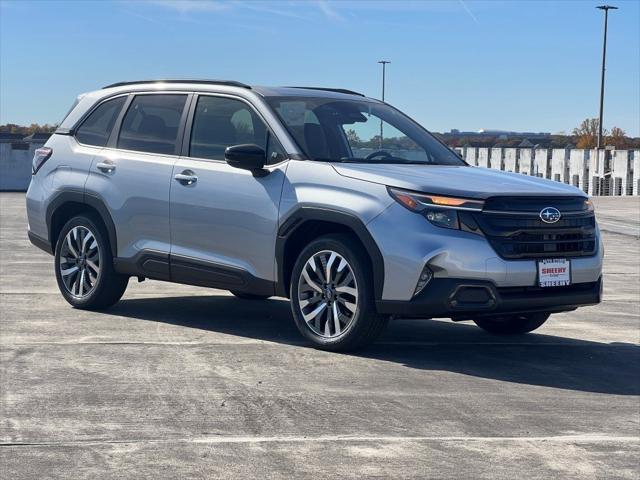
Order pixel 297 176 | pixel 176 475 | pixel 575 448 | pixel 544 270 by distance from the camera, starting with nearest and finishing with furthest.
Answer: pixel 176 475
pixel 575 448
pixel 544 270
pixel 297 176

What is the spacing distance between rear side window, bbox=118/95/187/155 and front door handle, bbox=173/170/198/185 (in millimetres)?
318

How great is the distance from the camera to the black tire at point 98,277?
9.88 metres

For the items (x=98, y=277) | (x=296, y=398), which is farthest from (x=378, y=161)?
(x=98, y=277)

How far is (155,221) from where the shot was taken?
30.8 feet

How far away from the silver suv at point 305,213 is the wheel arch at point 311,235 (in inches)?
0.5

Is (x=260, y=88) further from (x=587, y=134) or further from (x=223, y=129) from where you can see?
(x=587, y=134)

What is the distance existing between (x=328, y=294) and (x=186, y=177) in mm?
Result: 1658

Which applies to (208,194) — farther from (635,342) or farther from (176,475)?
(176,475)

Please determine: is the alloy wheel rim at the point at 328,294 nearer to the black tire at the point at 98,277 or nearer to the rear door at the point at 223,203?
the rear door at the point at 223,203

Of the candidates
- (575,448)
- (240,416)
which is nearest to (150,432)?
(240,416)

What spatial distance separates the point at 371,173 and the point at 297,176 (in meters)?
0.62

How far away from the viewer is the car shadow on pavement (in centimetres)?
772

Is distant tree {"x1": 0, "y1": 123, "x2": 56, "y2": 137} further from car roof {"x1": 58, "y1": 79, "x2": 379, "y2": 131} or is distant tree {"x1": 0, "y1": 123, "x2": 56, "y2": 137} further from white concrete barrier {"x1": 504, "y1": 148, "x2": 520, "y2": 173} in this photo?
car roof {"x1": 58, "y1": 79, "x2": 379, "y2": 131}

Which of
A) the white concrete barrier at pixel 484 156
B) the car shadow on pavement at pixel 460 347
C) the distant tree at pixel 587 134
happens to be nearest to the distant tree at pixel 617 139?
the distant tree at pixel 587 134
